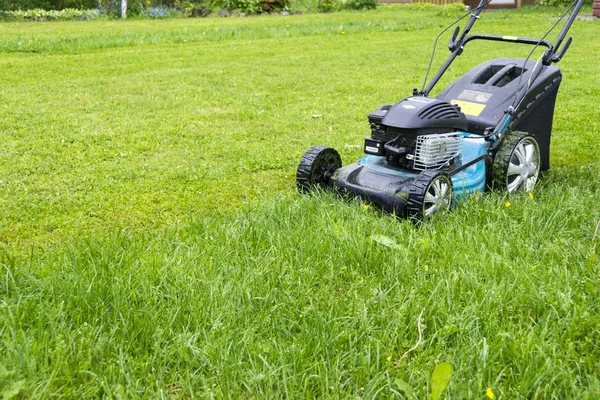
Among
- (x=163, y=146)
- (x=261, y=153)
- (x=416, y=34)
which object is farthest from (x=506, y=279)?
(x=416, y=34)

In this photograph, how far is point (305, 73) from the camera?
762 centimetres

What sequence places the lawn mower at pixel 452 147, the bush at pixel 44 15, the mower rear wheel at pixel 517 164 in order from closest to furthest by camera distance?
the lawn mower at pixel 452 147
the mower rear wheel at pixel 517 164
the bush at pixel 44 15

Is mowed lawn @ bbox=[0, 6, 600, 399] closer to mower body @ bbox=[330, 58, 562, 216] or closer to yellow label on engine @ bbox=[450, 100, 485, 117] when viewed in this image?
mower body @ bbox=[330, 58, 562, 216]

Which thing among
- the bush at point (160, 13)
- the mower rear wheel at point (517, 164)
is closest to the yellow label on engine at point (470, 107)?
the mower rear wheel at point (517, 164)

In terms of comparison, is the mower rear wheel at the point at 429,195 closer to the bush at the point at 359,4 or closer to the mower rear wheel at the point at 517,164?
the mower rear wheel at the point at 517,164

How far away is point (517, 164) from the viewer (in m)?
3.60

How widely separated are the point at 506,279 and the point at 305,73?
5.52 meters

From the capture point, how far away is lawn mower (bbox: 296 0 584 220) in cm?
317

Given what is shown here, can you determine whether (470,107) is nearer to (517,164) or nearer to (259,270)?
(517,164)

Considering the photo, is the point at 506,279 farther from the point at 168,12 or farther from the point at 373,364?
the point at 168,12

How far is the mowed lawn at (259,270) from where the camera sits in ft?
6.26

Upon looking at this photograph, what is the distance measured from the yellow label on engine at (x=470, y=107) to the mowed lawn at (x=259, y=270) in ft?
1.80

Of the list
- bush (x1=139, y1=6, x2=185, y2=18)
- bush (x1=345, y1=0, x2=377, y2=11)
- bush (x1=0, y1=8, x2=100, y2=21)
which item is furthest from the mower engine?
bush (x1=345, y1=0, x2=377, y2=11)

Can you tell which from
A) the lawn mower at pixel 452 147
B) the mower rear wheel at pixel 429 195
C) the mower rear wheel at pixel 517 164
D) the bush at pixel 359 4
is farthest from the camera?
the bush at pixel 359 4
